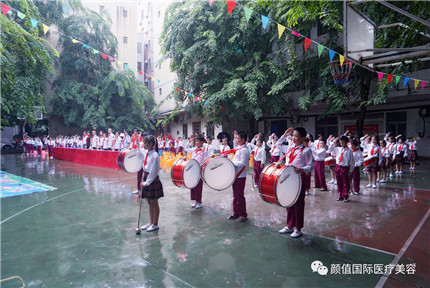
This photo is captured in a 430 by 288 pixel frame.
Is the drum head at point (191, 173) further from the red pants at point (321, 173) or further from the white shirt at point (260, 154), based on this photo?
the red pants at point (321, 173)

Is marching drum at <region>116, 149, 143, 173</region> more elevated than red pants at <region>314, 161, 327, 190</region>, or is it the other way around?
marching drum at <region>116, 149, 143, 173</region>

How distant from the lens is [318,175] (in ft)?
27.1

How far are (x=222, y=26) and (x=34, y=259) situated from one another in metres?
14.5

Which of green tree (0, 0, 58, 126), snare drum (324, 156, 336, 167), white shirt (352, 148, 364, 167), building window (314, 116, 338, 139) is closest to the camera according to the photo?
green tree (0, 0, 58, 126)

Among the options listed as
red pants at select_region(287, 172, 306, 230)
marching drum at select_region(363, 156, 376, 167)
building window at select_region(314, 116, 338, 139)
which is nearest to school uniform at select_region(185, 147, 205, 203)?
red pants at select_region(287, 172, 306, 230)

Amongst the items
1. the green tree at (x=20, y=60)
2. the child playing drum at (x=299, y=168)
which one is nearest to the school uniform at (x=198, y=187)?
the child playing drum at (x=299, y=168)

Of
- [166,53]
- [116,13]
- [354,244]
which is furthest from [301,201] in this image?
[116,13]

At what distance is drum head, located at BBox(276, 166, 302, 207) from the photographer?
4023mm

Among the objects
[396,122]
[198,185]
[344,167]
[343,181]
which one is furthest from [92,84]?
[343,181]

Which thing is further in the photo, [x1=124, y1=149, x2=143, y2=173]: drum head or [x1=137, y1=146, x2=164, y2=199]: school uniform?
[x1=124, y1=149, x2=143, y2=173]: drum head

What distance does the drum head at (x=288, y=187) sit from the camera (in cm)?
402

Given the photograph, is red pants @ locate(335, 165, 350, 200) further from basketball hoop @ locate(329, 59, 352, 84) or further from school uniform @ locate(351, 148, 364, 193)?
basketball hoop @ locate(329, 59, 352, 84)

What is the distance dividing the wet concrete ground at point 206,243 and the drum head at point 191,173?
65 centimetres

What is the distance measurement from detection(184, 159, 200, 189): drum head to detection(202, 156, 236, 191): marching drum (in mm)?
631
